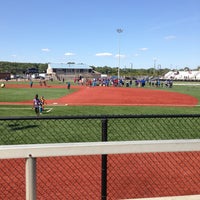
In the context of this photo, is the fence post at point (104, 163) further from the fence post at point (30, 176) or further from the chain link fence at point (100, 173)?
the fence post at point (30, 176)

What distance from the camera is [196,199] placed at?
4309 mm

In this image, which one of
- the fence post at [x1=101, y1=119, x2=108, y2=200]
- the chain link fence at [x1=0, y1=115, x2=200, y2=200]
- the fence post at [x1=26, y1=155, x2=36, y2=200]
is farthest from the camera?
the chain link fence at [x1=0, y1=115, x2=200, y2=200]

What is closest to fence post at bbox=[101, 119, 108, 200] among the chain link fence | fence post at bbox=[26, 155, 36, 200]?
the chain link fence

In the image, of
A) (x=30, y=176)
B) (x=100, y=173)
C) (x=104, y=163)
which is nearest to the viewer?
(x=30, y=176)

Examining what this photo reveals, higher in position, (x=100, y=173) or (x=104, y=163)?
(x=104, y=163)

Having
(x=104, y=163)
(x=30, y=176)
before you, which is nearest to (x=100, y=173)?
(x=104, y=163)

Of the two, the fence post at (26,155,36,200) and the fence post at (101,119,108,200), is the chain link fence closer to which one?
the fence post at (101,119,108,200)

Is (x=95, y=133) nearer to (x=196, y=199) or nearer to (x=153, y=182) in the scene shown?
(x=153, y=182)

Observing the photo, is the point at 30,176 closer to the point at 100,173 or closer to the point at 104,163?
the point at 104,163

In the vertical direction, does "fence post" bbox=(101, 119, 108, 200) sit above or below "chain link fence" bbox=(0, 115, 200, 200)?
above

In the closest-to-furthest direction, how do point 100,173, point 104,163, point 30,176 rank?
1. point 30,176
2. point 104,163
3. point 100,173

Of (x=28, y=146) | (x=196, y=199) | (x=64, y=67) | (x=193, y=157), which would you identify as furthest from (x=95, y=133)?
(x=64, y=67)

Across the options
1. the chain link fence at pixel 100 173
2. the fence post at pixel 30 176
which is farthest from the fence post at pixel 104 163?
the fence post at pixel 30 176

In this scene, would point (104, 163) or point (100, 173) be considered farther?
point (100, 173)
